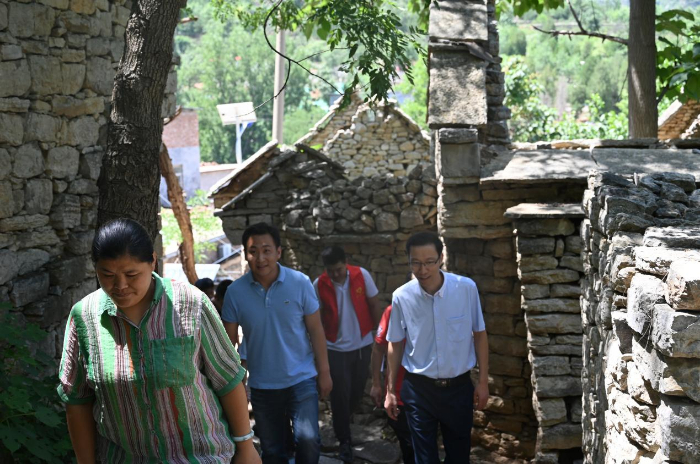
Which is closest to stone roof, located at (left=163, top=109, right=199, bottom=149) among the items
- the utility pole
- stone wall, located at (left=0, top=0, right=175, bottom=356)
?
the utility pole

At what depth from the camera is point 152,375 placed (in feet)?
9.37

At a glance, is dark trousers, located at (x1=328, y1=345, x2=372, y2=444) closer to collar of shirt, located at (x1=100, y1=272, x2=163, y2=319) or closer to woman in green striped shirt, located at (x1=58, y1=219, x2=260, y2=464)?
woman in green striped shirt, located at (x1=58, y1=219, x2=260, y2=464)

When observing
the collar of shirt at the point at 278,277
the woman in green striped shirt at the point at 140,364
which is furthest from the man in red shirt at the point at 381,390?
the woman in green striped shirt at the point at 140,364

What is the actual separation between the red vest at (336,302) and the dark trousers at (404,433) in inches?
41.3

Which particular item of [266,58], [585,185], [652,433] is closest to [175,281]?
[652,433]

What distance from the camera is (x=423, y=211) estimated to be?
8023 millimetres

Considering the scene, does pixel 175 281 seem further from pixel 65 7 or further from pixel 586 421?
pixel 65 7

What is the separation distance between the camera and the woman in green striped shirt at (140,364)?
2.86 meters

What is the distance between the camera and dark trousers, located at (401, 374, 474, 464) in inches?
194

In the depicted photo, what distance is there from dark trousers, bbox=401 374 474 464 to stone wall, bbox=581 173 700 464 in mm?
683

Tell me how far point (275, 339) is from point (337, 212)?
363 centimetres

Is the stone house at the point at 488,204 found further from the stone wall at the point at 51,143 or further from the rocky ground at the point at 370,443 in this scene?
the rocky ground at the point at 370,443

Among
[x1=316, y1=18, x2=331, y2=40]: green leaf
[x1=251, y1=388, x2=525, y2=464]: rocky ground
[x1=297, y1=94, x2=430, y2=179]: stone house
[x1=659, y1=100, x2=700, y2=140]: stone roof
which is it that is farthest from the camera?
[x1=297, y1=94, x2=430, y2=179]: stone house

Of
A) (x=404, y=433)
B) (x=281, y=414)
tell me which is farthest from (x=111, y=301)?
(x=404, y=433)
